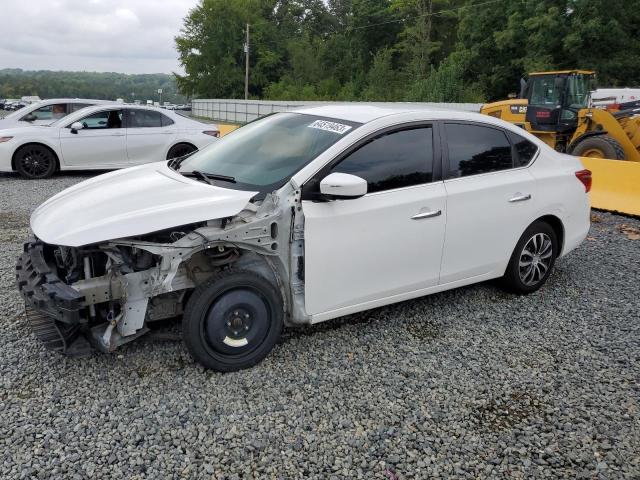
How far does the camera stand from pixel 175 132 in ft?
35.1

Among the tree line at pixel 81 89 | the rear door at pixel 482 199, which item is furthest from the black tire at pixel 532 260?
the tree line at pixel 81 89

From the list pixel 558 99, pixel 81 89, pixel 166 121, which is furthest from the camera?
pixel 81 89

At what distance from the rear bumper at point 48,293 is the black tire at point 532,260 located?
336 centimetres

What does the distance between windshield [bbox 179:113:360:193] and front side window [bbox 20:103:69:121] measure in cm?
825

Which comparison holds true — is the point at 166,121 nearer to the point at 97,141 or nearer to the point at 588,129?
the point at 97,141

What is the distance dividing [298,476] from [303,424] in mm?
391

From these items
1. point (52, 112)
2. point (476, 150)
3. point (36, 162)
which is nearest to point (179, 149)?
point (36, 162)

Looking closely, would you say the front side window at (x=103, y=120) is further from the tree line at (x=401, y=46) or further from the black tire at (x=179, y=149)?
the tree line at (x=401, y=46)

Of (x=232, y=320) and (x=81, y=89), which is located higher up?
(x=81, y=89)

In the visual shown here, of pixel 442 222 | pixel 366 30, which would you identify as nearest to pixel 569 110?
pixel 442 222

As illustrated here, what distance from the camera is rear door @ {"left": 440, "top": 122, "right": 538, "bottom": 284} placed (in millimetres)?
3941

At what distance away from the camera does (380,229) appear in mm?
3543

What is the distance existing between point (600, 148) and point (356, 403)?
349 inches

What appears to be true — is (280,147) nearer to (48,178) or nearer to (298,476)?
(298,476)
